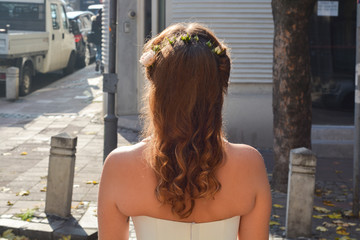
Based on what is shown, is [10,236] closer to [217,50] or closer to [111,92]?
[111,92]

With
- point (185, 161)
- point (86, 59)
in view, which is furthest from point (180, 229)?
point (86, 59)

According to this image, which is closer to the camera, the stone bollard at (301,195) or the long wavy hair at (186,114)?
the long wavy hair at (186,114)

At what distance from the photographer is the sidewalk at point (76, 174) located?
20.4 feet

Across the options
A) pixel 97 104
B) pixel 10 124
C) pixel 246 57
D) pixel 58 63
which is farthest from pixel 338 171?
pixel 58 63

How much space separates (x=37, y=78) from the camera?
803 inches

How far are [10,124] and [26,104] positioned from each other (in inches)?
104

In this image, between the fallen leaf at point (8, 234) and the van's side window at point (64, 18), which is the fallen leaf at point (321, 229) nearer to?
the fallen leaf at point (8, 234)

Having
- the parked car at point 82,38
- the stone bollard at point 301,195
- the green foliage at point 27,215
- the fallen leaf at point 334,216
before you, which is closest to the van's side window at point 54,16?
the parked car at point 82,38

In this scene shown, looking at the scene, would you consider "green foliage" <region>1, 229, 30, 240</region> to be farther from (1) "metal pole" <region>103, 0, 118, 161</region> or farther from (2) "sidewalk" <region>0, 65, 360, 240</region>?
(1) "metal pole" <region>103, 0, 118, 161</region>

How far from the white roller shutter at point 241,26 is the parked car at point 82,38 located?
10.6 meters

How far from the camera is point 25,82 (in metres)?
16.2

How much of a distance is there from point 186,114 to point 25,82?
14.8 metres

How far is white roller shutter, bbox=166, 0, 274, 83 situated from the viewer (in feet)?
35.7

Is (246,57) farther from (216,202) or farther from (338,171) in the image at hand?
(216,202)
